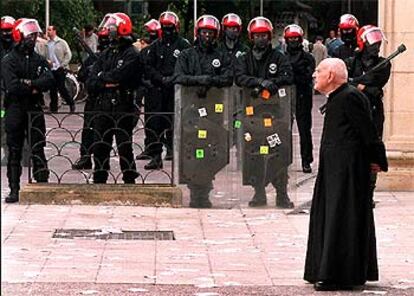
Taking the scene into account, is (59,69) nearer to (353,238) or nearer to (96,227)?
(96,227)

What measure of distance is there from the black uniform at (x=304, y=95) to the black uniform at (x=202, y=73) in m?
2.70

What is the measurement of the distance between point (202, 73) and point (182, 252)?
367cm

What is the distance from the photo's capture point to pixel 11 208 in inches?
514

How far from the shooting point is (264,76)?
44.2ft

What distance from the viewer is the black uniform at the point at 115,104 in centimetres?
1385

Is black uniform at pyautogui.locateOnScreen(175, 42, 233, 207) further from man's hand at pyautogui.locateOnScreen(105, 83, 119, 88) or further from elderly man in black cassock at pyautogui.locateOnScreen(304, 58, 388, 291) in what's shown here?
elderly man in black cassock at pyautogui.locateOnScreen(304, 58, 388, 291)

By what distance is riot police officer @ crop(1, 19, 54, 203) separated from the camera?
13406mm

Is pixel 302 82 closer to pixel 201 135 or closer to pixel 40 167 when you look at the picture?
pixel 201 135

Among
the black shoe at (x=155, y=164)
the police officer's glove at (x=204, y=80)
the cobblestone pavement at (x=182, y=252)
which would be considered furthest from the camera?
the black shoe at (x=155, y=164)

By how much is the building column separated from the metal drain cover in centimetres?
414

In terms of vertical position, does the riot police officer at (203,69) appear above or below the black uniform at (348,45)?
below

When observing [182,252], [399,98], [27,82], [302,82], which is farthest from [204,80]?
[302,82]

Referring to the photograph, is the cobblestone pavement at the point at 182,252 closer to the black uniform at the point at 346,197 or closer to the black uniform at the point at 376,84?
the black uniform at the point at 346,197

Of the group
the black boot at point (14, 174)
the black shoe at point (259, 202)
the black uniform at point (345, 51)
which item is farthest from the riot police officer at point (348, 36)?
the black boot at point (14, 174)
